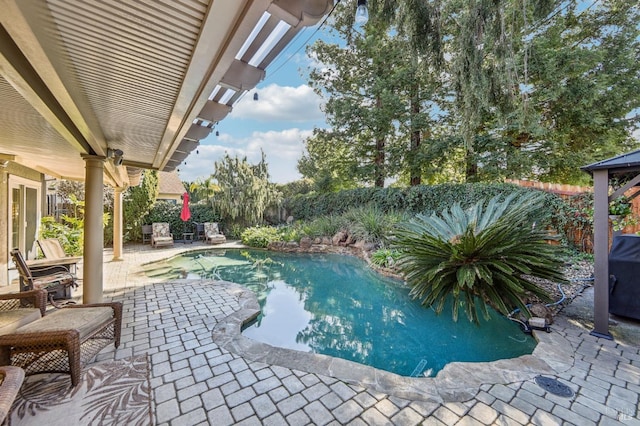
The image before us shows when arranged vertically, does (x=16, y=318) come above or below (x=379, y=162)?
below

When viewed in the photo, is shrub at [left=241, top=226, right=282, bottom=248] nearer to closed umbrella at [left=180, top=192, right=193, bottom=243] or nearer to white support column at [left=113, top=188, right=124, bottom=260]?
closed umbrella at [left=180, top=192, right=193, bottom=243]

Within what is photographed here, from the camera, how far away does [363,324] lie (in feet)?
14.5

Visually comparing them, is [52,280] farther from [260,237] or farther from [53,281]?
[260,237]

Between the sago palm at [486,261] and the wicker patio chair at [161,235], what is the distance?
9824 mm

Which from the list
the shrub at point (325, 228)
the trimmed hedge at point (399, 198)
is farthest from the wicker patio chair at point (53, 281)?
the trimmed hedge at point (399, 198)

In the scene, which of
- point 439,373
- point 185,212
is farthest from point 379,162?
point 439,373

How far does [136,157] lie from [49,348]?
12.7 ft

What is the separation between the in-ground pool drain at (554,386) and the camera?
92.9 inches

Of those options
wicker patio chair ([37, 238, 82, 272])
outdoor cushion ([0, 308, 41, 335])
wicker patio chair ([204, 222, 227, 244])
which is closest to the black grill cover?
outdoor cushion ([0, 308, 41, 335])

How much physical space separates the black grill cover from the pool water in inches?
52.3

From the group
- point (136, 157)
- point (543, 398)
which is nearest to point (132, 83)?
point (136, 157)

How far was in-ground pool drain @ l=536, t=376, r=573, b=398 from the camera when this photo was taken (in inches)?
92.9

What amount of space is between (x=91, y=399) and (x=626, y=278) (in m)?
6.30

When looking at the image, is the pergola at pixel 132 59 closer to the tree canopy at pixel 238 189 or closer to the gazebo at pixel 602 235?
the gazebo at pixel 602 235
